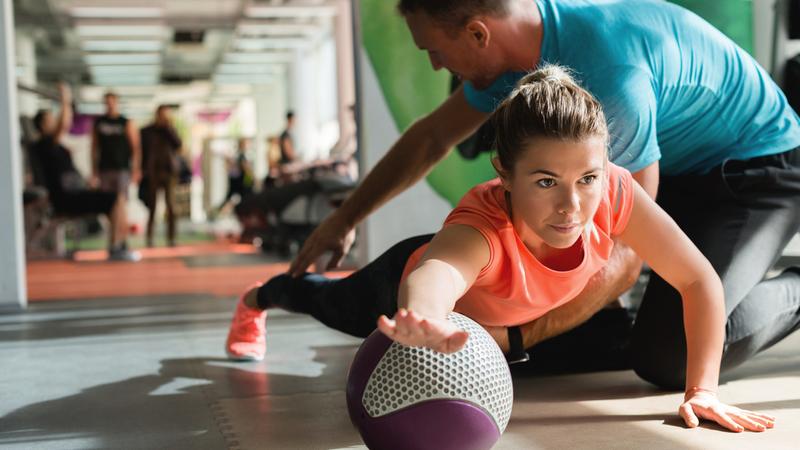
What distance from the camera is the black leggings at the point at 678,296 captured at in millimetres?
2047

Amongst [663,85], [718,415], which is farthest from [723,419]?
[663,85]

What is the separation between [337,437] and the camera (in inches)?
67.4

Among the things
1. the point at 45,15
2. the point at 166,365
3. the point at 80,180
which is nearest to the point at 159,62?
the point at 45,15

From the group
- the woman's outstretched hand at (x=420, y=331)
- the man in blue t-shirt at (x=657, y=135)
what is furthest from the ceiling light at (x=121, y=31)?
the woman's outstretched hand at (x=420, y=331)

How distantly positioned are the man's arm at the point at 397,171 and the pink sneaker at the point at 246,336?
0.96ft

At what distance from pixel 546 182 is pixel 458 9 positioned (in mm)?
569

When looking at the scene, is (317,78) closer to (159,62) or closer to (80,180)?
(159,62)

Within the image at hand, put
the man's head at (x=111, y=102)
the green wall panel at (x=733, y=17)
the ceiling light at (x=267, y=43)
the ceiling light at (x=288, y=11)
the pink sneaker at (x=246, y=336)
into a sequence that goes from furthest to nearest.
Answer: the ceiling light at (x=267, y=43) → the ceiling light at (x=288, y=11) → the man's head at (x=111, y=102) → the green wall panel at (x=733, y=17) → the pink sneaker at (x=246, y=336)

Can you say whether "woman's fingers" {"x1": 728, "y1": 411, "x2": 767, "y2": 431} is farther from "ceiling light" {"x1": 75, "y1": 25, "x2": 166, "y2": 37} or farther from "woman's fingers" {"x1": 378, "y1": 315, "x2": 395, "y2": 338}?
"ceiling light" {"x1": 75, "y1": 25, "x2": 166, "y2": 37}

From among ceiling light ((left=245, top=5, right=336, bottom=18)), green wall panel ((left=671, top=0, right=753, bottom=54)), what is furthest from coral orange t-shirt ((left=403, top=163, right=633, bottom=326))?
ceiling light ((left=245, top=5, right=336, bottom=18))

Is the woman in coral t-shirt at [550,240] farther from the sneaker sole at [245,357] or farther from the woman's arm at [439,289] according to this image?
the sneaker sole at [245,357]

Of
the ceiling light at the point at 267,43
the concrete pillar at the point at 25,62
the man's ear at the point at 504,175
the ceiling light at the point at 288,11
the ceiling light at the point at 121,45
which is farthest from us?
the ceiling light at the point at 267,43

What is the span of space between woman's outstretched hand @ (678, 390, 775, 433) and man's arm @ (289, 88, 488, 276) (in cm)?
95

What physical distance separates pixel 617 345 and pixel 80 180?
5952 millimetres
